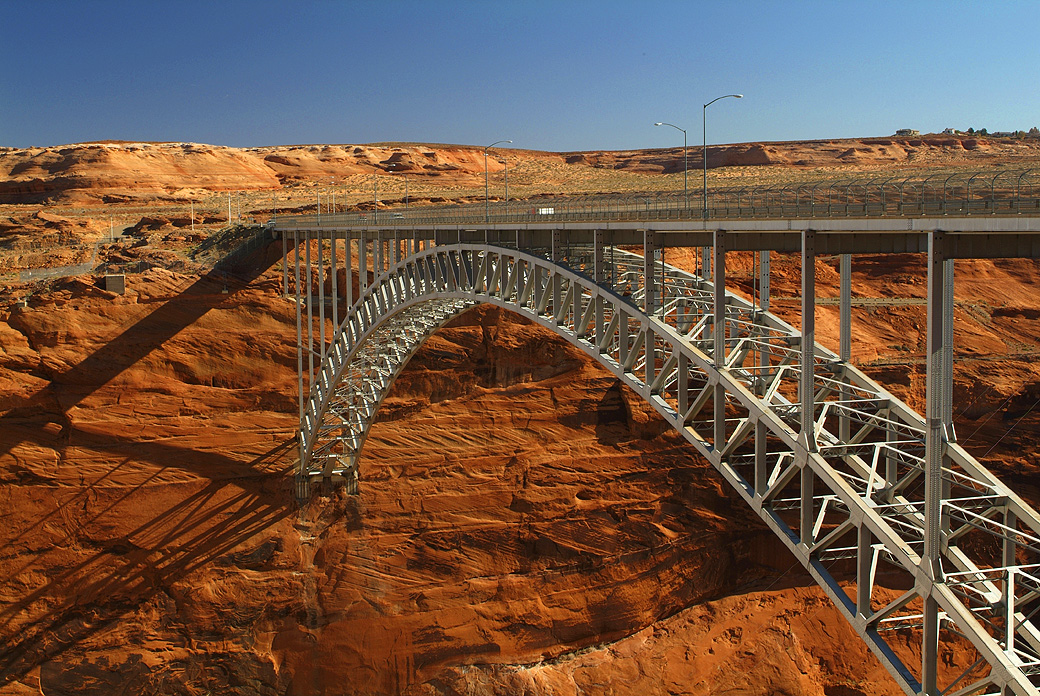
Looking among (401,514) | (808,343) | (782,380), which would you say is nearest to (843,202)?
(808,343)

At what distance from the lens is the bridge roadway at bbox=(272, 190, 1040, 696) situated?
38.0 ft

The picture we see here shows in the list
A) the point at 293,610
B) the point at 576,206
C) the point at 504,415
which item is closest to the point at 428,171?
the point at 504,415

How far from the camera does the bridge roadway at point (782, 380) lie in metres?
11.6

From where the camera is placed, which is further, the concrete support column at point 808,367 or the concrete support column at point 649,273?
the concrete support column at point 649,273

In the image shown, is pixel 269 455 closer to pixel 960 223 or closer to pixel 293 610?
pixel 293 610

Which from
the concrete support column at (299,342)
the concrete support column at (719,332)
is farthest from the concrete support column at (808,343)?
the concrete support column at (299,342)

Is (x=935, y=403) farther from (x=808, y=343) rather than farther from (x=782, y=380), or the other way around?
(x=782, y=380)

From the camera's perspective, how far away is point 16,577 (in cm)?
3130

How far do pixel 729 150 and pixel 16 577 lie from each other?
68.1 meters

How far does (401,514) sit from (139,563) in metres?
8.92

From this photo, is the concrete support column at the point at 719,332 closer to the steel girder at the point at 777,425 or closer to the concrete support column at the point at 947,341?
the steel girder at the point at 777,425

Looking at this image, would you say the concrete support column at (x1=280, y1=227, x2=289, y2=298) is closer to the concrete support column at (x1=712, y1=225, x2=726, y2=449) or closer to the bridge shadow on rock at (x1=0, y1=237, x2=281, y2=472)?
the bridge shadow on rock at (x1=0, y1=237, x2=281, y2=472)

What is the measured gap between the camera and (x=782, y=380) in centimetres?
1980

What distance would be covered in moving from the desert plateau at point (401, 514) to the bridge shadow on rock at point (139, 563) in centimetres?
8
